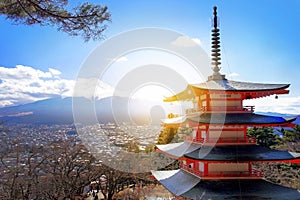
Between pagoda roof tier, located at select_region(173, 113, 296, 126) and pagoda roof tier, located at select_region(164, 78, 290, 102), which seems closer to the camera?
pagoda roof tier, located at select_region(173, 113, 296, 126)

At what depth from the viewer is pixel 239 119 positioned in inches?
360

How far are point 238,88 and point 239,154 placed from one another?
2157mm

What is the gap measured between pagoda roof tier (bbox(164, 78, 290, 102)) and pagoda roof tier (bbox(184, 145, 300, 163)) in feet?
5.92

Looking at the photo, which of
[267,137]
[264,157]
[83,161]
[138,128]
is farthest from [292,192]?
[138,128]

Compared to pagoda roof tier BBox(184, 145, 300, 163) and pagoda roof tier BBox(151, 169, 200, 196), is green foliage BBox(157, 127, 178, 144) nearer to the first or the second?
pagoda roof tier BBox(151, 169, 200, 196)

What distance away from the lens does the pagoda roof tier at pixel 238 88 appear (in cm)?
906

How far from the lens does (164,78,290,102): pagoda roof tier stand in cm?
906

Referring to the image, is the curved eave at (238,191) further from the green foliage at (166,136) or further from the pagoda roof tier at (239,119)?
the green foliage at (166,136)

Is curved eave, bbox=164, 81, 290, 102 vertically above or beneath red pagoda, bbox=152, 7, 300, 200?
above

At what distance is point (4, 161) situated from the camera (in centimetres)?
1430

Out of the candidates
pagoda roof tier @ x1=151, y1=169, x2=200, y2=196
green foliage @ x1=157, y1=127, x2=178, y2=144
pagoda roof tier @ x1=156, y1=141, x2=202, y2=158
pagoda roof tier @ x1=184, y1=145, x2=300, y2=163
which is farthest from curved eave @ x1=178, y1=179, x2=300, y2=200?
green foliage @ x1=157, y1=127, x2=178, y2=144

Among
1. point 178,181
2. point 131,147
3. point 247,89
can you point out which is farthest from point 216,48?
point 131,147

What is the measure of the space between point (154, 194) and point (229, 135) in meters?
11.4

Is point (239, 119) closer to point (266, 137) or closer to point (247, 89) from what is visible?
point (247, 89)
